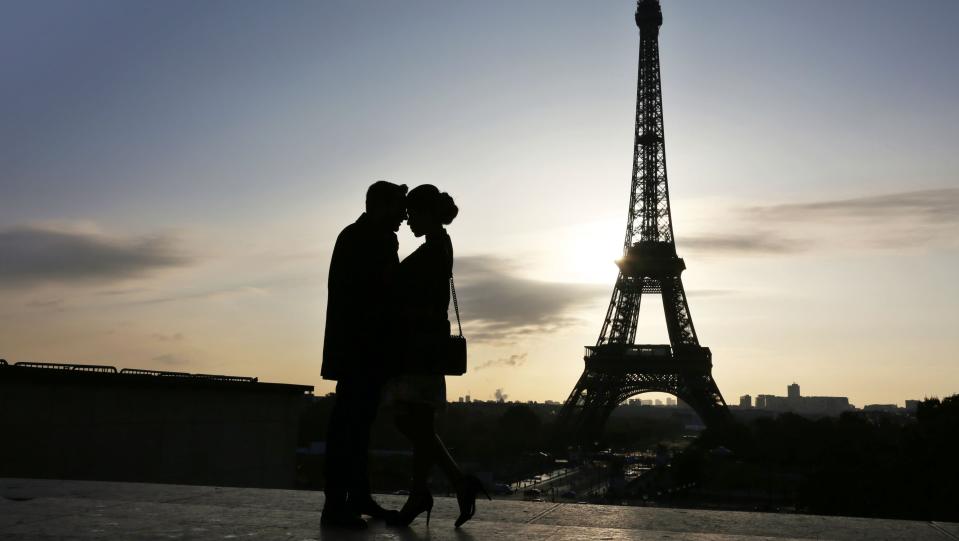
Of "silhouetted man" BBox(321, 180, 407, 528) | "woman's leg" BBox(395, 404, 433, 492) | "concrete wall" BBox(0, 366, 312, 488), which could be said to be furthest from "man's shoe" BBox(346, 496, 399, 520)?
"concrete wall" BBox(0, 366, 312, 488)

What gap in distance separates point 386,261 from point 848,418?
78.4 metres

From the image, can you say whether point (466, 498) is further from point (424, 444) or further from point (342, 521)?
point (342, 521)

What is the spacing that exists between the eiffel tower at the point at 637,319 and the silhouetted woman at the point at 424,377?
2021 inches

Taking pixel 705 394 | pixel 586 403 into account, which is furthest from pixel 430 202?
pixel 705 394

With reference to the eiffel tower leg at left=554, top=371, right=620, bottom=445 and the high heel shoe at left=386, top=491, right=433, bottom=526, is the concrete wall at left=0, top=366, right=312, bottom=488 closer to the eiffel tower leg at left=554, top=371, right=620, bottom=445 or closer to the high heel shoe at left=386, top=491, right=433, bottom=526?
the high heel shoe at left=386, top=491, right=433, bottom=526

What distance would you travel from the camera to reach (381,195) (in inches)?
196

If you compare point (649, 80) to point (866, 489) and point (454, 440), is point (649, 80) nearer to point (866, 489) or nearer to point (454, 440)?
point (866, 489)

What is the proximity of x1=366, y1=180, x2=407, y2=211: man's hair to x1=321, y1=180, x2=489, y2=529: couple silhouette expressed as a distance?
5 cm

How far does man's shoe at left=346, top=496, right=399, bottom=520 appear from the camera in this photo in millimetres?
4785

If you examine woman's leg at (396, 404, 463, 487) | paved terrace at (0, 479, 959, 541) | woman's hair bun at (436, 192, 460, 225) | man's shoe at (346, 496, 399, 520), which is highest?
woman's hair bun at (436, 192, 460, 225)

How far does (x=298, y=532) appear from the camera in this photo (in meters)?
4.39

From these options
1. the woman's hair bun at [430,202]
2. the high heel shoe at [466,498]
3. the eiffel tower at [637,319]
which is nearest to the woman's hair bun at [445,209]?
the woman's hair bun at [430,202]

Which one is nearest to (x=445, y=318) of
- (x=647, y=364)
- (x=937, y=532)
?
(x=937, y=532)

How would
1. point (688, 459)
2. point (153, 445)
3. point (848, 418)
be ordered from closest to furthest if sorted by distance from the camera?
point (153, 445) < point (688, 459) < point (848, 418)
